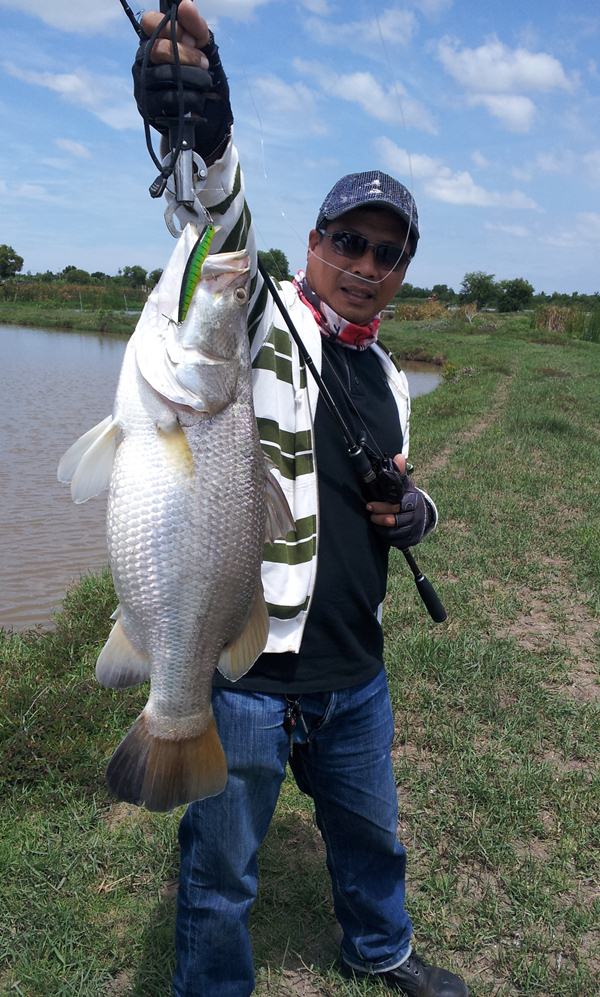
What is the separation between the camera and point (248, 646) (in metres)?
1.89

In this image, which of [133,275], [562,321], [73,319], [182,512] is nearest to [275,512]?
[182,512]

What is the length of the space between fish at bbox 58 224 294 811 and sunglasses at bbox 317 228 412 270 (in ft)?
2.42

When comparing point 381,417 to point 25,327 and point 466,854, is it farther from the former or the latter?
point 25,327

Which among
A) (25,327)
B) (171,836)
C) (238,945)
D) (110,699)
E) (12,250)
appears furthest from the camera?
(12,250)

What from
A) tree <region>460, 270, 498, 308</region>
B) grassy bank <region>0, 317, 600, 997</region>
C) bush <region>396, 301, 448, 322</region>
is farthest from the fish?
tree <region>460, 270, 498, 308</region>

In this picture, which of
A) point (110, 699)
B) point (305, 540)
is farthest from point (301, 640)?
point (110, 699)

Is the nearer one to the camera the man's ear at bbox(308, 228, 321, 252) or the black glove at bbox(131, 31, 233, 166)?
the black glove at bbox(131, 31, 233, 166)

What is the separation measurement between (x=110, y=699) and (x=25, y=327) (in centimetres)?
4536

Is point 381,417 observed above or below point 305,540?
above

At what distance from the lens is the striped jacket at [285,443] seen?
208 centimetres

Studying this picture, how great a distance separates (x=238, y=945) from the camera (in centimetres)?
210

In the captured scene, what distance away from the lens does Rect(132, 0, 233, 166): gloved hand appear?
1.64 metres

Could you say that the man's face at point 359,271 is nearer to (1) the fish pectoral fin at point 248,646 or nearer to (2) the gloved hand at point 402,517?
(2) the gloved hand at point 402,517

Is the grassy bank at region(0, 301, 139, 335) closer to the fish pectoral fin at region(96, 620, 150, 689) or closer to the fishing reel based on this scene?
the fishing reel
